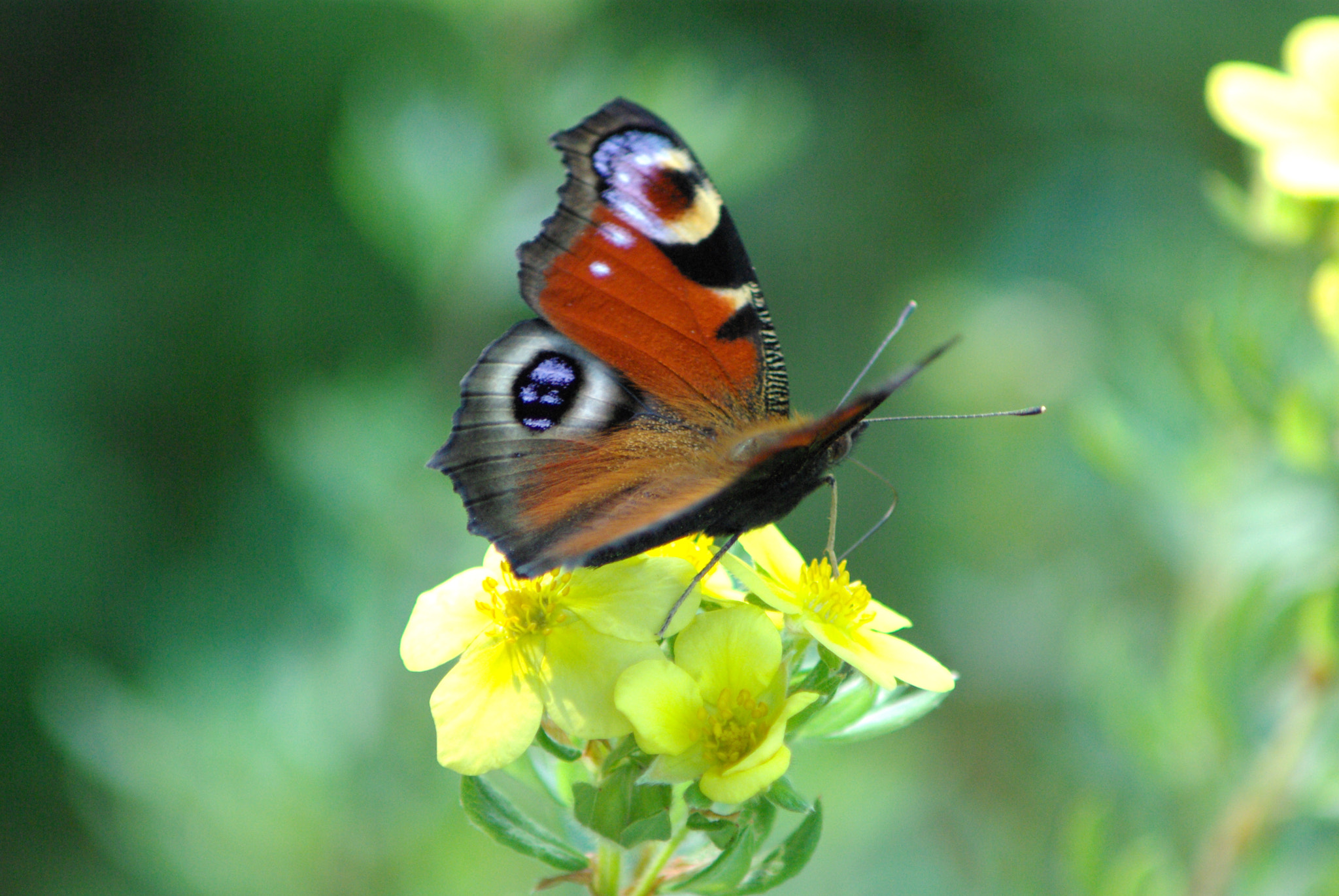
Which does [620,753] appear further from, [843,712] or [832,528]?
[832,528]

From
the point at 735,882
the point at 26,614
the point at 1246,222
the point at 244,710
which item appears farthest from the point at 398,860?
the point at 1246,222

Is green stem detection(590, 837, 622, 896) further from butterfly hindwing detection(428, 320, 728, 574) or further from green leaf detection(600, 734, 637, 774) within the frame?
butterfly hindwing detection(428, 320, 728, 574)

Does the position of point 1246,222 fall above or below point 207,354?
below

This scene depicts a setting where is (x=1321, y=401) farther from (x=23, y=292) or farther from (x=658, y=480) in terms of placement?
(x=23, y=292)

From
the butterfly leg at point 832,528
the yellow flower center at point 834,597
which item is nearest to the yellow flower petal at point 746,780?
the yellow flower center at point 834,597

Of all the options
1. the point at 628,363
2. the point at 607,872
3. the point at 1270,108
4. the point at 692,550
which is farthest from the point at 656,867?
the point at 1270,108

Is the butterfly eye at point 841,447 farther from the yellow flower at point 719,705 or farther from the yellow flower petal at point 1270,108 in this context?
the yellow flower petal at point 1270,108
